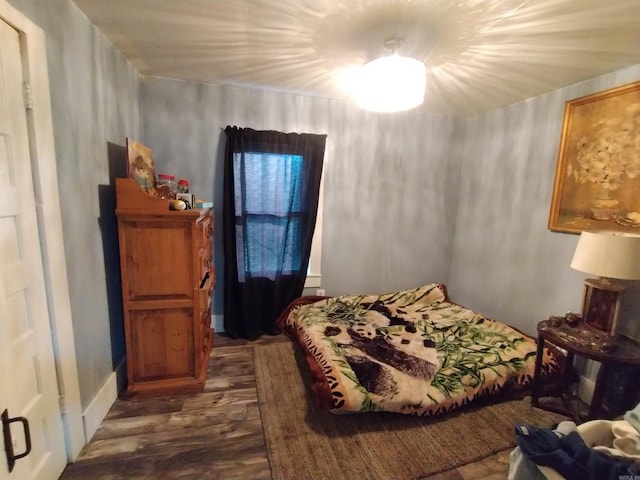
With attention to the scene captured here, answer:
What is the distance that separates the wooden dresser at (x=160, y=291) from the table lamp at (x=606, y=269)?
7.81 feet

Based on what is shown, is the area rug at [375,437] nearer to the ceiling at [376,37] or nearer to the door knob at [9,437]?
the door knob at [9,437]

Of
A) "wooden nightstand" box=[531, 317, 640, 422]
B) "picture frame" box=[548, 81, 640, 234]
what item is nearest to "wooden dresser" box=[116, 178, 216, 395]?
"wooden nightstand" box=[531, 317, 640, 422]

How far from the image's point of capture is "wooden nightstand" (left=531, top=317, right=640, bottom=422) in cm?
164

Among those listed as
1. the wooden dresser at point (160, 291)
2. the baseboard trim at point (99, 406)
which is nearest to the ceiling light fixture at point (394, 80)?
the wooden dresser at point (160, 291)

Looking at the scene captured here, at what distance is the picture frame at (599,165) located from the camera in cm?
190

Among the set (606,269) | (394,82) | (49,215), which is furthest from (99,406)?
(606,269)

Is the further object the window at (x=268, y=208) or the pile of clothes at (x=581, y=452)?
the window at (x=268, y=208)

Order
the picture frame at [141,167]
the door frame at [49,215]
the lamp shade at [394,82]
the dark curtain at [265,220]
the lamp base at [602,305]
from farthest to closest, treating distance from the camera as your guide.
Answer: the dark curtain at [265,220] → the picture frame at [141,167] → the lamp base at [602,305] → the lamp shade at [394,82] → the door frame at [49,215]

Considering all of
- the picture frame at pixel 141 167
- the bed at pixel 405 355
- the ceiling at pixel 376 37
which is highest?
the ceiling at pixel 376 37

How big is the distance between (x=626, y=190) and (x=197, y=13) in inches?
111

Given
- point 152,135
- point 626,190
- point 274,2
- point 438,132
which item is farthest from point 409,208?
point 152,135

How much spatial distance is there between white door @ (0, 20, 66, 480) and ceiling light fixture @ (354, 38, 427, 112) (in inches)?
62.0

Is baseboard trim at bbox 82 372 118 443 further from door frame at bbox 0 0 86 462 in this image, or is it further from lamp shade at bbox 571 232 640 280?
lamp shade at bbox 571 232 640 280

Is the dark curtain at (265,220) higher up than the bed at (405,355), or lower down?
higher up
